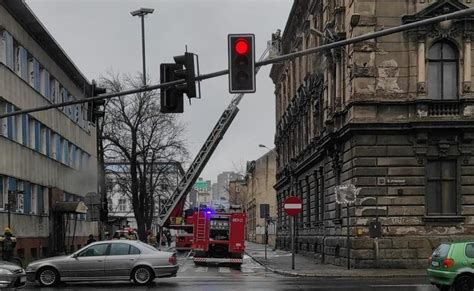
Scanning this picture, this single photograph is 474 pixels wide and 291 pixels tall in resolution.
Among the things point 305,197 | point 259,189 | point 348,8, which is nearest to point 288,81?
point 305,197

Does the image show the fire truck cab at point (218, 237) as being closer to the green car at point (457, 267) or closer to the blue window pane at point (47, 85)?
the blue window pane at point (47, 85)

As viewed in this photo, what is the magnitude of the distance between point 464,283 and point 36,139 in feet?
86.3

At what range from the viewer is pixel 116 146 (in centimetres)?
5619

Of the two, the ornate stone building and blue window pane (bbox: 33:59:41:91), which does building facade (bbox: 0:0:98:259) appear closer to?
blue window pane (bbox: 33:59:41:91)

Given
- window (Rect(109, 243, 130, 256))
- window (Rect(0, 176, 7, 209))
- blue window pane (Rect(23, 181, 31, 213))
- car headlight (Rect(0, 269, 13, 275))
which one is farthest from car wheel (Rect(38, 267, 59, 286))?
blue window pane (Rect(23, 181, 31, 213))

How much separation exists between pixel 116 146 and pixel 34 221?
21.9 m

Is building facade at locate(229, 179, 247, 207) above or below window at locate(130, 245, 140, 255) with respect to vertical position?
below

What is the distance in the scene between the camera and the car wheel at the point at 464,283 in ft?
51.7

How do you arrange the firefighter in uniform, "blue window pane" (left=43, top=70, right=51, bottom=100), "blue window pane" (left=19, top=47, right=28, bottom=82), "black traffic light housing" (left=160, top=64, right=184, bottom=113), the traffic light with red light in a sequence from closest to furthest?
the traffic light with red light → "black traffic light housing" (left=160, top=64, right=184, bottom=113) → the firefighter in uniform → "blue window pane" (left=19, top=47, right=28, bottom=82) → "blue window pane" (left=43, top=70, right=51, bottom=100)

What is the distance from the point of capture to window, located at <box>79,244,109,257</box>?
20.3 m

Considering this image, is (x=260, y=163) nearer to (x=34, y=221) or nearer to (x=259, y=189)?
(x=259, y=189)

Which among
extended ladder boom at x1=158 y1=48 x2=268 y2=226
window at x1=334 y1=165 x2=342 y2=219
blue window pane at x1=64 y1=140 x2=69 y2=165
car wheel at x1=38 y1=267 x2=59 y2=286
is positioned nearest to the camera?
car wheel at x1=38 y1=267 x2=59 y2=286

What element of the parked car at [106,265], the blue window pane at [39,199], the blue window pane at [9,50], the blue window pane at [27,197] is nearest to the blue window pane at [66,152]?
the blue window pane at [39,199]

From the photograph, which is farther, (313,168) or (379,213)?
(313,168)
